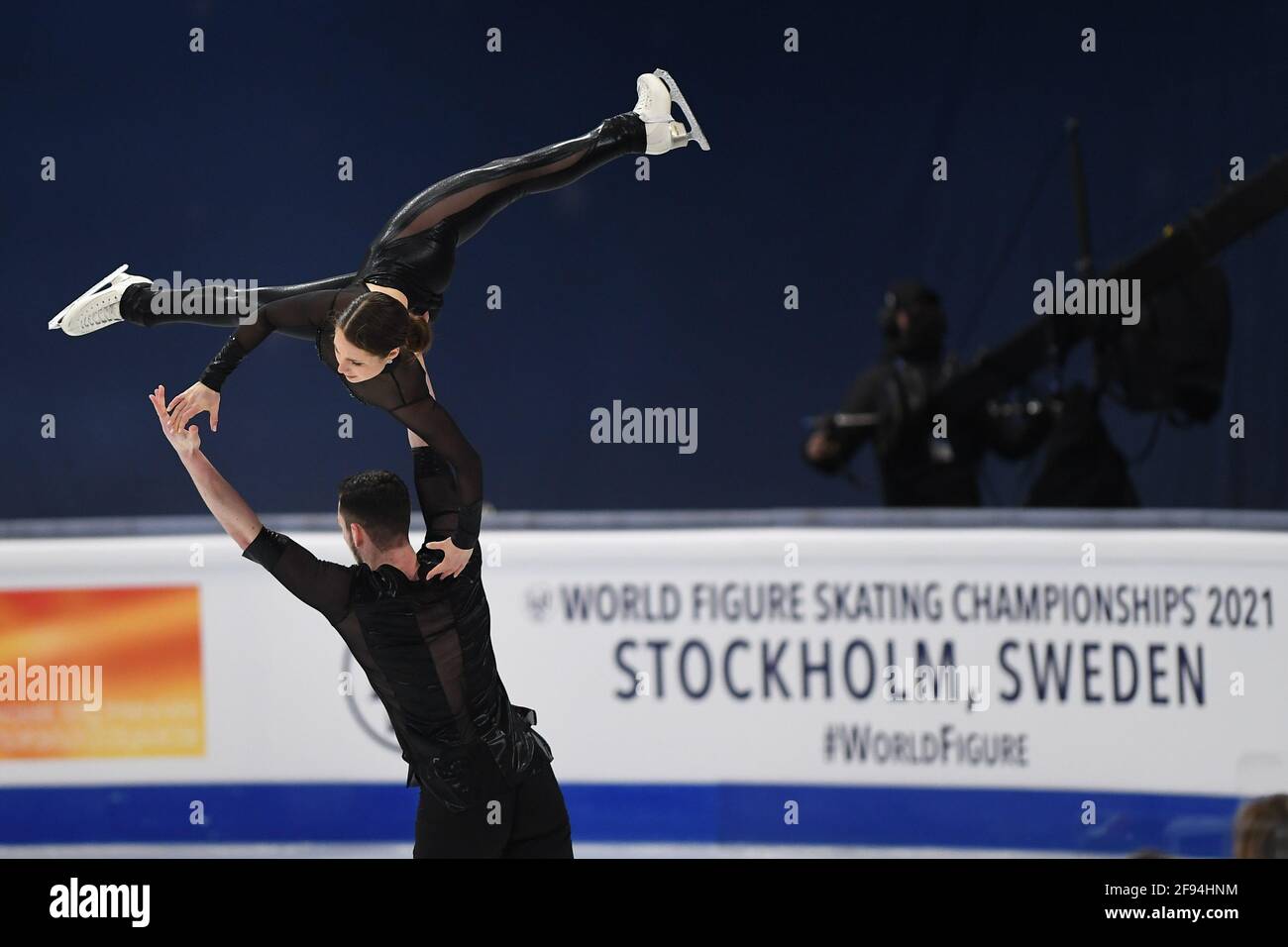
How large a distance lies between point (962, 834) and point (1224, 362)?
2.15 meters

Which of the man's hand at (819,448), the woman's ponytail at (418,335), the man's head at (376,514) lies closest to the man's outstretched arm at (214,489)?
the man's head at (376,514)

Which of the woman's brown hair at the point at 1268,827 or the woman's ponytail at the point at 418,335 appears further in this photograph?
the woman's ponytail at the point at 418,335

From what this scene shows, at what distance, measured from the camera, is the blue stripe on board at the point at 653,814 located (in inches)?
213

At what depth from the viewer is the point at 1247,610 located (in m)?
5.32

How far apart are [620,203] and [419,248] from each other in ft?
6.77

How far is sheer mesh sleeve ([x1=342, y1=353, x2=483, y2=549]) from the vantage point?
405 cm

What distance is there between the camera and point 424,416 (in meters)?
4.07

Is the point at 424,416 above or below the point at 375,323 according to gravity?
below

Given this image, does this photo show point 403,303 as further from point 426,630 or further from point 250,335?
point 426,630

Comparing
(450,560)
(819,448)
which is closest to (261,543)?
(450,560)

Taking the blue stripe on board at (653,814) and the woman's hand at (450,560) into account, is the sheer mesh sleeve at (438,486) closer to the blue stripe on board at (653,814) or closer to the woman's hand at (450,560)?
the woman's hand at (450,560)

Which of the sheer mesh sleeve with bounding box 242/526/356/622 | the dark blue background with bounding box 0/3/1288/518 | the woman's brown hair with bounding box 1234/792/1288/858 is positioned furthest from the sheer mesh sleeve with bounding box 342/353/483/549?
the woman's brown hair with bounding box 1234/792/1288/858

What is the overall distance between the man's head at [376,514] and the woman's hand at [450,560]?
13 centimetres
